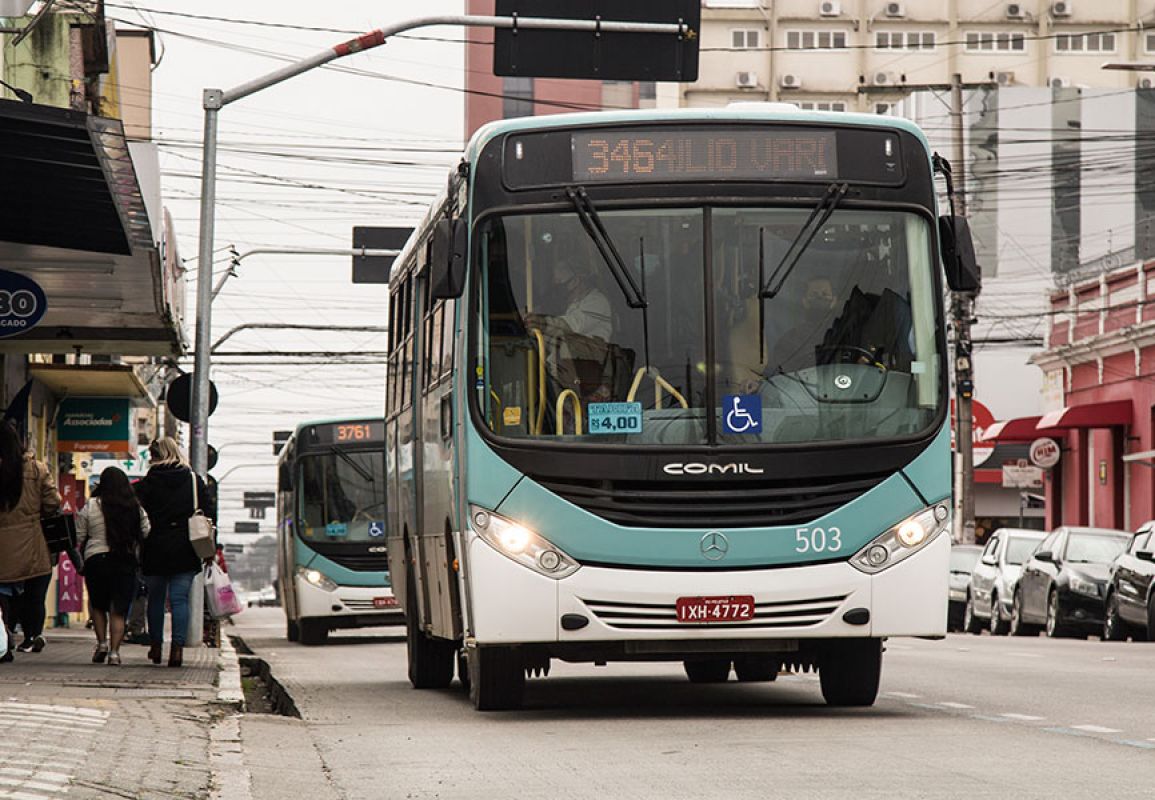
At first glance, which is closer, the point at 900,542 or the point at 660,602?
the point at 660,602

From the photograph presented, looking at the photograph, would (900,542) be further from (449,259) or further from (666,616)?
(449,259)

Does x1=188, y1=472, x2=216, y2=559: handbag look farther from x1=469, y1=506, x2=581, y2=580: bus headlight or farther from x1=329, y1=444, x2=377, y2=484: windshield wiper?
x1=329, y1=444, x2=377, y2=484: windshield wiper

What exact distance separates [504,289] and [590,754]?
3.05 meters

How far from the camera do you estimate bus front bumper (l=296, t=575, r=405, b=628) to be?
100 feet

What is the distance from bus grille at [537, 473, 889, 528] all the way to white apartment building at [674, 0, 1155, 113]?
98.3 m

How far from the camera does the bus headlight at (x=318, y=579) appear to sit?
30641 millimetres

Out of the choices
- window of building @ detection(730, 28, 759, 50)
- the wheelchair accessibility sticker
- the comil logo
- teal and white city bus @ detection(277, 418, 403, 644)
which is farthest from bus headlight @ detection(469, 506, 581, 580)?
window of building @ detection(730, 28, 759, 50)

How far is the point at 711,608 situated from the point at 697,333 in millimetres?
1524

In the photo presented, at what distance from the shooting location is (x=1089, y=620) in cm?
3088

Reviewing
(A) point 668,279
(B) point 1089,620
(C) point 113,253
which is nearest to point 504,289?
(A) point 668,279

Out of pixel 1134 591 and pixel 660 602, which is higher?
pixel 660 602

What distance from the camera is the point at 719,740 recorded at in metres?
11.6

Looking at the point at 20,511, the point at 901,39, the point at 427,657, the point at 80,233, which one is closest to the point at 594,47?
the point at 80,233

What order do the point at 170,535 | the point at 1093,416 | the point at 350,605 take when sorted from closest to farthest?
the point at 170,535 < the point at 350,605 < the point at 1093,416
